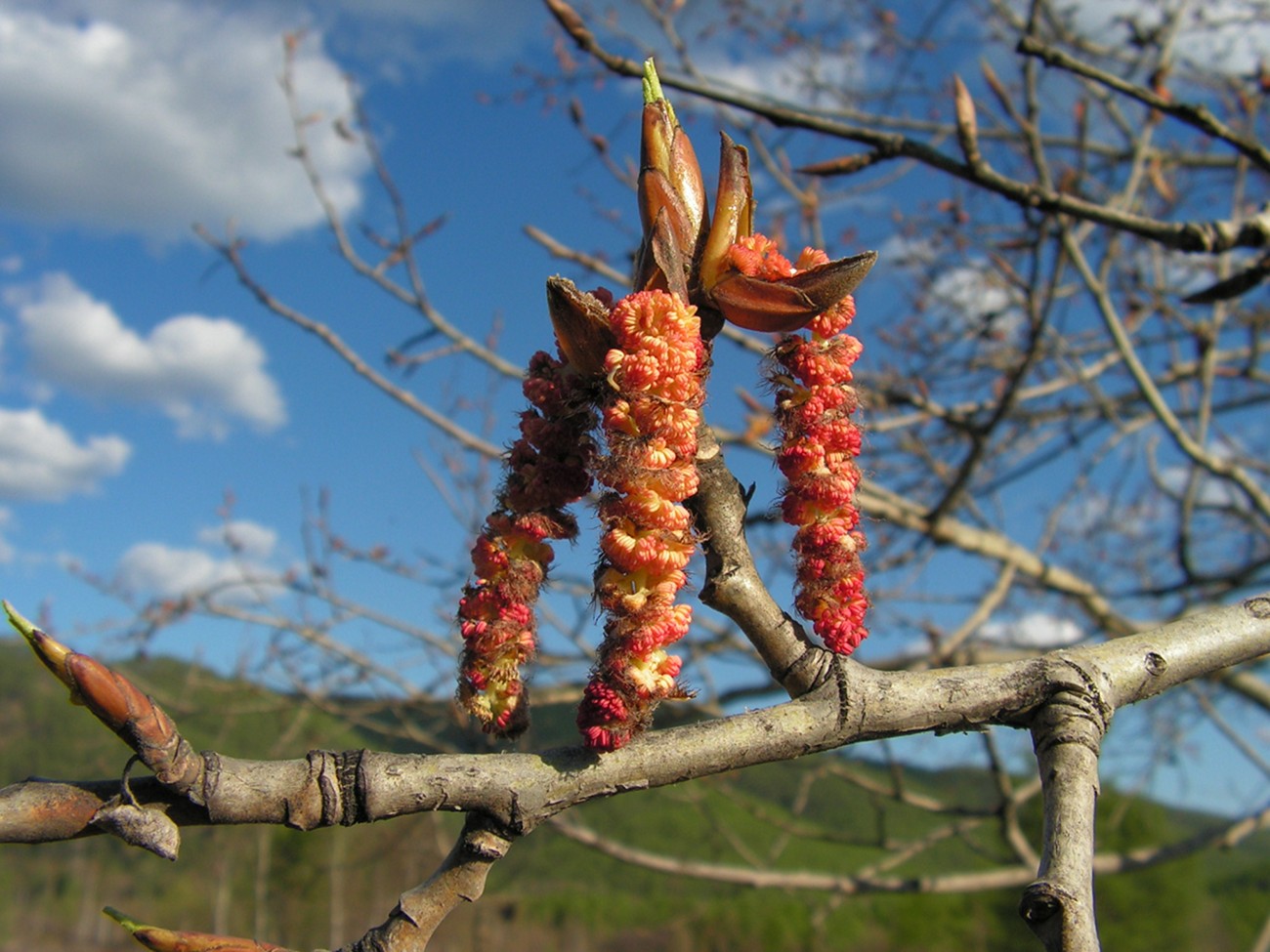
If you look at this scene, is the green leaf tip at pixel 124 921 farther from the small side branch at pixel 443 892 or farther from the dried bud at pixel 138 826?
the small side branch at pixel 443 892

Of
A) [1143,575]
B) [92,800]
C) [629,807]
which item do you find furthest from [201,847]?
[92,800]

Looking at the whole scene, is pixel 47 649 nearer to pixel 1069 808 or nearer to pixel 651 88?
pixel 651 88

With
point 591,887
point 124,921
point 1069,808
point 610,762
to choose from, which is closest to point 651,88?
point 610,762

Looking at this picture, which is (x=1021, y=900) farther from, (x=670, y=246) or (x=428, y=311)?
(x=428, y=311)

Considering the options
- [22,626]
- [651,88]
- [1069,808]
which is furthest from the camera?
[651,88]

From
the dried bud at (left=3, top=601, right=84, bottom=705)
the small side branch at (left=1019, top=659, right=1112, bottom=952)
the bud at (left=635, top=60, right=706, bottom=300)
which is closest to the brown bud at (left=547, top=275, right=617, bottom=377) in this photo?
the bud at (left=635, top=60, right=706, bottom=300)

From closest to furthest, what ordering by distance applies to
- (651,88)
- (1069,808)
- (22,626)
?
(22,626)
(1069,808)
(651,88)

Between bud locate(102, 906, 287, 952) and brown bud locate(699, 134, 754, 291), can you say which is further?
brown bud locate(699, 134, 754, 291)

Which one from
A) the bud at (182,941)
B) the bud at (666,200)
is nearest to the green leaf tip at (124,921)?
the bud at (182,941)

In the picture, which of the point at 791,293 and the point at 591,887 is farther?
the point at 591,887

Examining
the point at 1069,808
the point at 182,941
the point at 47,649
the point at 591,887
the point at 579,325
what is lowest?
the point at 182,941

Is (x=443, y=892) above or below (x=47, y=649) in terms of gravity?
below

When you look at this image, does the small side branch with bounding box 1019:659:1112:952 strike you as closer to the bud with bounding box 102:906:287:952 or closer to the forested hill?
the bud with bounding box 102:906:287:952
